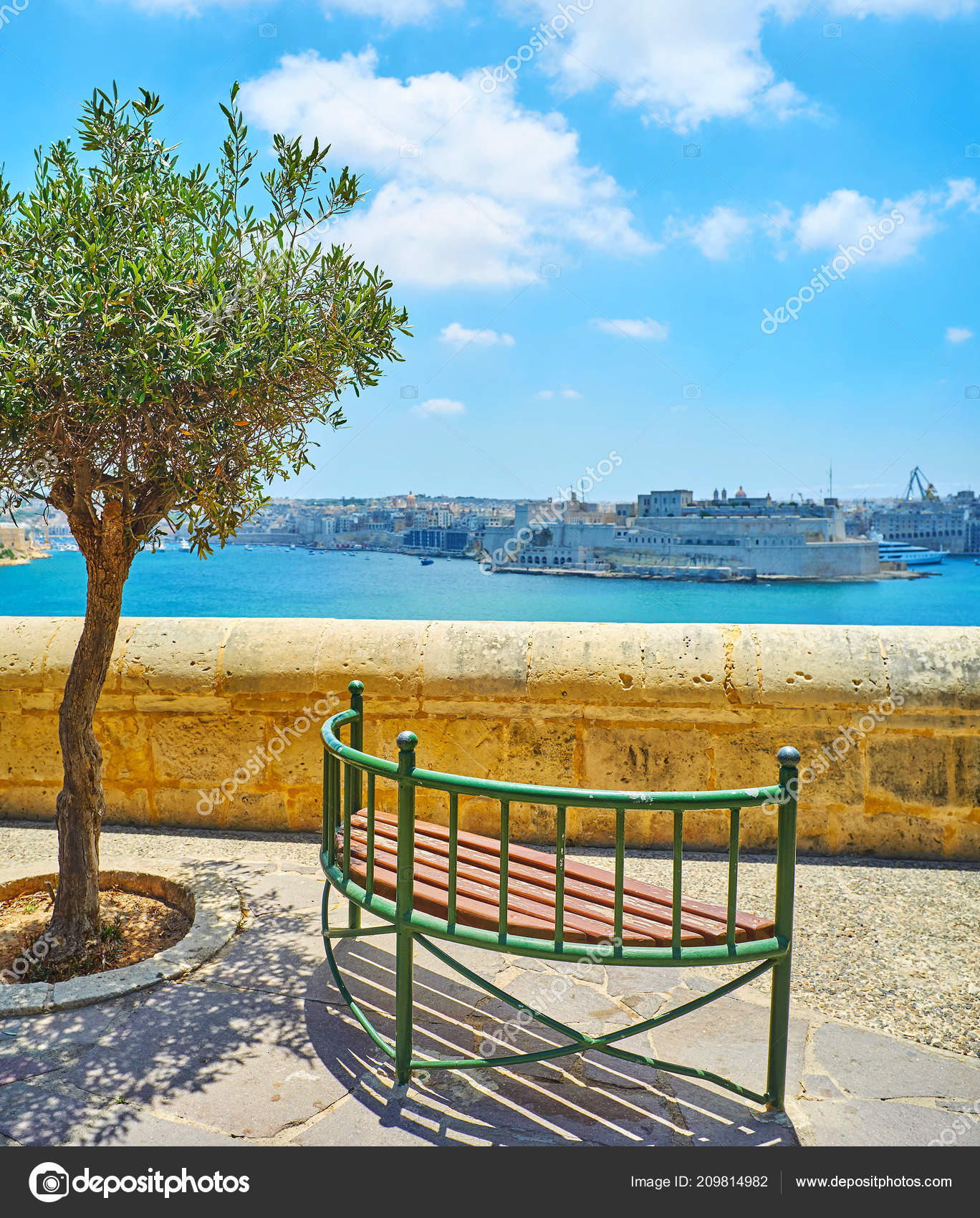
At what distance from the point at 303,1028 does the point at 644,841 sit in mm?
2398

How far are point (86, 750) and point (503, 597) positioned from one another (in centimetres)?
6074

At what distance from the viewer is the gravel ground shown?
3029mm

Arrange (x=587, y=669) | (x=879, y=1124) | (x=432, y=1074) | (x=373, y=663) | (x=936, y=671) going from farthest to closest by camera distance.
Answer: (x=373, y=663)
(x=587, y=669)
(x=936, y=671)
(x=432, y=1074)
(x=879, y=1124)

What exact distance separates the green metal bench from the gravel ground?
0.85 m

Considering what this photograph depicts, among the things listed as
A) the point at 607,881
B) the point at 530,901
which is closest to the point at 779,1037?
the point at 607,881

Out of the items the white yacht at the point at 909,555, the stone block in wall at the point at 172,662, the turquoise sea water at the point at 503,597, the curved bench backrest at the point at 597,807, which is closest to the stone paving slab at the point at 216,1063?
the curved bench backrest at the point at 597,807

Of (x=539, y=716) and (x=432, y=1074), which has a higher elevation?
(x=539, y=716)

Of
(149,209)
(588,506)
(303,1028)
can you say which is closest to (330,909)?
(303,1028)

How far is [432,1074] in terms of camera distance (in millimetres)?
2547

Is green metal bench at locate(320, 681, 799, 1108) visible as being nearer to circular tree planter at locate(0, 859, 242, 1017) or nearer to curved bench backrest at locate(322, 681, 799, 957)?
curved bench backrest at locate(322, 681, 799, 957)

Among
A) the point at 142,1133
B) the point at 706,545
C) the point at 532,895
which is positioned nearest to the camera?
the point at 142,1133

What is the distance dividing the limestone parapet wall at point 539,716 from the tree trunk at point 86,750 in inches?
49.6

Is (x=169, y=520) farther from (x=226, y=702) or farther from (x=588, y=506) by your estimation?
(x=588, y=506)
